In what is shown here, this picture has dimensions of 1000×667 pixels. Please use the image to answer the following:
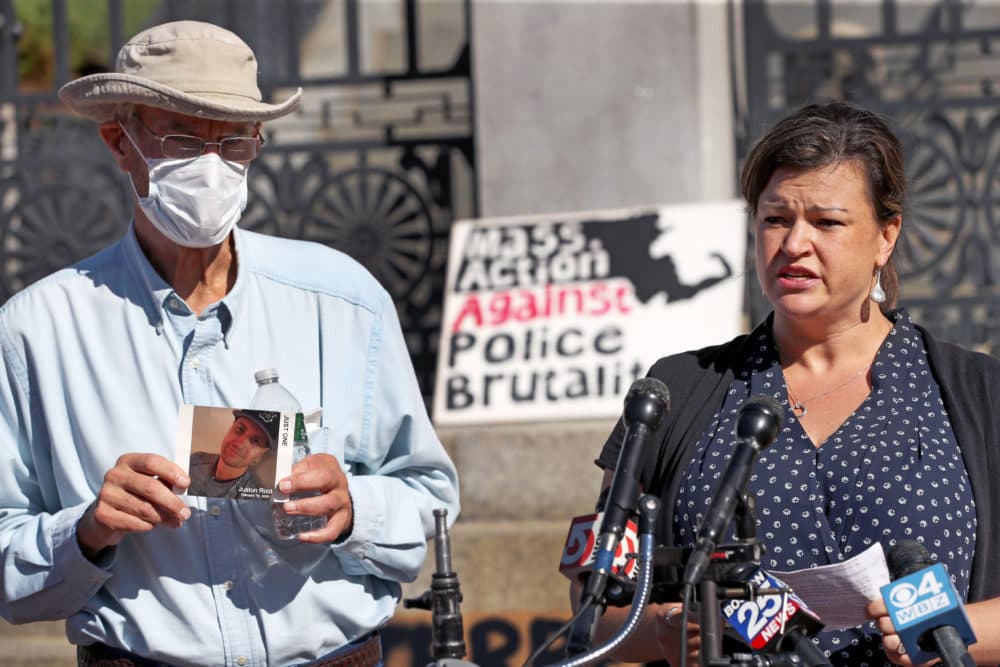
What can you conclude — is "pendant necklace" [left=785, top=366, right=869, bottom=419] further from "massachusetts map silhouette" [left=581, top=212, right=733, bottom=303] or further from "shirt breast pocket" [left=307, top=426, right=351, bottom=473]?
"massachusetts map silhouette" [left=581, top=212, right=733, bottom=303]

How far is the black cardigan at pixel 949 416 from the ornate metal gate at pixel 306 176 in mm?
4104

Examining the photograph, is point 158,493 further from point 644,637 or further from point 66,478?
point 644,637

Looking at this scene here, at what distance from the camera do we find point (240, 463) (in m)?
2.89

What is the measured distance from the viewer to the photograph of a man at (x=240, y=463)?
9.48 feet

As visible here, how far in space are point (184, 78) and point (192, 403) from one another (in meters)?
0.70

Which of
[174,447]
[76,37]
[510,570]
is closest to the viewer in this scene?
[174,447]

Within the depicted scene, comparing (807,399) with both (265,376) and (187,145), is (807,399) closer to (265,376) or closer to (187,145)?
(265,376)

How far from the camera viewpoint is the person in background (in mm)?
3102

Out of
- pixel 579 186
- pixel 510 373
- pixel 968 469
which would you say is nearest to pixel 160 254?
pixel 968 469

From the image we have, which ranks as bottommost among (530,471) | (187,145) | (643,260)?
(530,471)

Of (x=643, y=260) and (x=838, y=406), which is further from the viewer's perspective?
(x=643, y=260)

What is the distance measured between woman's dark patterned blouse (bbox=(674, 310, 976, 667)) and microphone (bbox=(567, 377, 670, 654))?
684 millimetres

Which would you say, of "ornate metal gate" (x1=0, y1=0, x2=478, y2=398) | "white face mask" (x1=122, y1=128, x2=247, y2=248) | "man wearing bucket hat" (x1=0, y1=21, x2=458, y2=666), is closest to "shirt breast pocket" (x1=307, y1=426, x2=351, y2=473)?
"man wearing bucket hat" (x1=0, y1=21, x2=458, y2=666)

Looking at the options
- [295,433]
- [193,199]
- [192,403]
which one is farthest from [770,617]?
[193,199]
